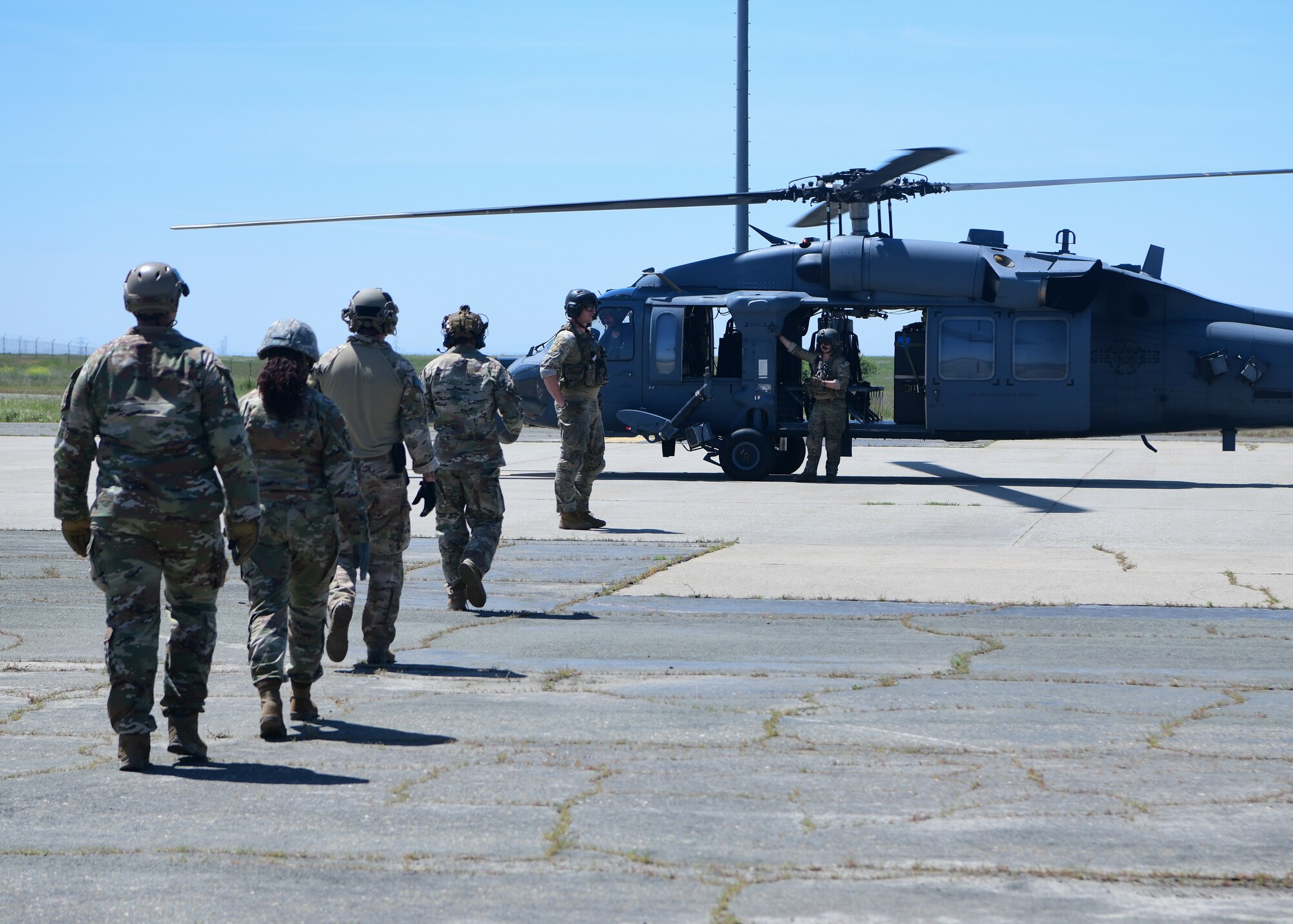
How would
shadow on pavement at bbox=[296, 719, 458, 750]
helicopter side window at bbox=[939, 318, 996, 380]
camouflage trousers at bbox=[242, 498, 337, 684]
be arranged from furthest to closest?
helicopter side window at bbox=[939, 318, 996, 380] < camouflage trousers at bbox=[242, 498, 337, 684] < shadow on pavement at bbox=[296, 719, 458, 750]

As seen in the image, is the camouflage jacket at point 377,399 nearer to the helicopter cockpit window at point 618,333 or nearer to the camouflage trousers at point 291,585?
the camouflage trousers at point 291,585

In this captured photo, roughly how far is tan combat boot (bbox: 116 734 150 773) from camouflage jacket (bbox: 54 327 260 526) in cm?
75

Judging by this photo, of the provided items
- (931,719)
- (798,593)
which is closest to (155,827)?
(931,719)

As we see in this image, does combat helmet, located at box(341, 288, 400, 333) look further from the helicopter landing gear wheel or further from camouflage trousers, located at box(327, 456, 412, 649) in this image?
the helicopter landing gear wheel

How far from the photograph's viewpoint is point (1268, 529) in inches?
506

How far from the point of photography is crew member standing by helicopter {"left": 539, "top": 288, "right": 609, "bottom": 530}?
41.2ft

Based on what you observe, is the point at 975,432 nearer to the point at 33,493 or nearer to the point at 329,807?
the point at 33,493

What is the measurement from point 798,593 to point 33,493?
397 inches

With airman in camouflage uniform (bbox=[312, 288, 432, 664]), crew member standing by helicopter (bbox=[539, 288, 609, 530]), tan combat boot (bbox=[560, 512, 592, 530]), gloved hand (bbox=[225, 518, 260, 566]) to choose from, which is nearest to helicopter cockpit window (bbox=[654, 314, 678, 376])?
crew member standing by helicopter (bbox=[539, 288, 609, 530])

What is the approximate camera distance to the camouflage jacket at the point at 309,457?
5918 millimetres

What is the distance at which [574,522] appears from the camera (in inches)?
516

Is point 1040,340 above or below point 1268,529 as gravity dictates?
above

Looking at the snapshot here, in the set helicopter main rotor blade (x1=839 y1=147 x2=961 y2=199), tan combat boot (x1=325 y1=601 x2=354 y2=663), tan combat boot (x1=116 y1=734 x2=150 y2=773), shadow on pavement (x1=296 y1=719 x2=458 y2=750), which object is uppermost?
helicopter main rotor blade (x1=839 y1=147 x2=961 y2=199)

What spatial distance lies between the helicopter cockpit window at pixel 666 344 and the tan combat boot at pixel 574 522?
588cm
